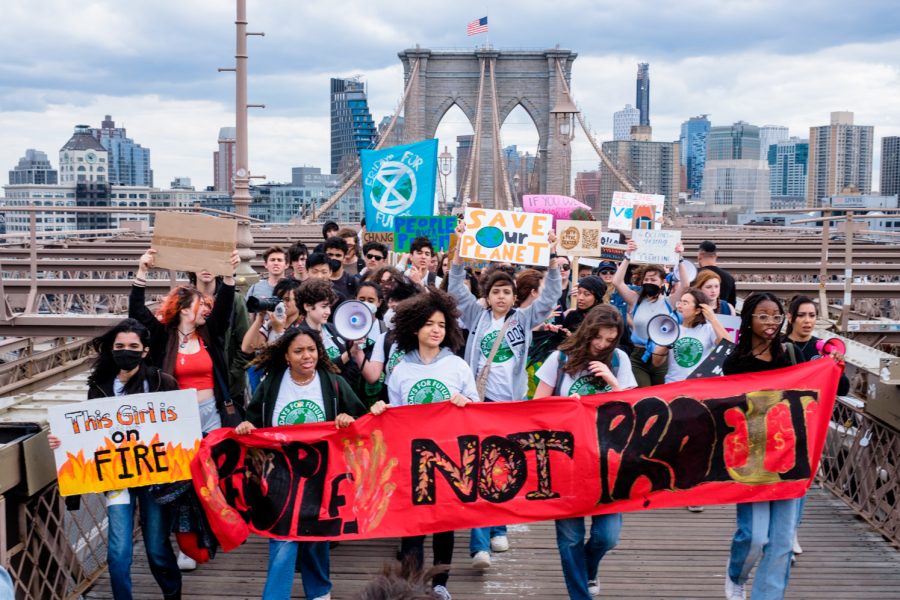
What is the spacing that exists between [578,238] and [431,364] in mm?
2829

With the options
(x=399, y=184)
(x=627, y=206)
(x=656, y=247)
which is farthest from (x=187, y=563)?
(x=627, y=206)

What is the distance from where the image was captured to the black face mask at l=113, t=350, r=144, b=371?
4.38 meters

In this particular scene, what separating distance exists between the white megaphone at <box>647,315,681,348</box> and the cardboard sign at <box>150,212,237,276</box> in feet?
7.24

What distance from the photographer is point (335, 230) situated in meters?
9.98

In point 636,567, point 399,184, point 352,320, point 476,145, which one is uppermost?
point 476,145

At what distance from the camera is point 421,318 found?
457 centimetres

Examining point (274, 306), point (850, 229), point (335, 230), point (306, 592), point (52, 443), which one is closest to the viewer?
point (52, 443)

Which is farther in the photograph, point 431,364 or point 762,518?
point 431,364

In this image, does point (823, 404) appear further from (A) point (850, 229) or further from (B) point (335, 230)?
(B) point (335, 230)

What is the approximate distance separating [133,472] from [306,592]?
94cm

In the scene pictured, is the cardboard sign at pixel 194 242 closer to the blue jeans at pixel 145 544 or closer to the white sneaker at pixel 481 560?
the blue jeans at pixel 145 544

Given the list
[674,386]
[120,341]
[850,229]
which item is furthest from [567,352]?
[850,229]

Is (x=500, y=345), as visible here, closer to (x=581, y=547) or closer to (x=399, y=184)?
(x=581, y=547)

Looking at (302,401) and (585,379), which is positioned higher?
(585,379)
